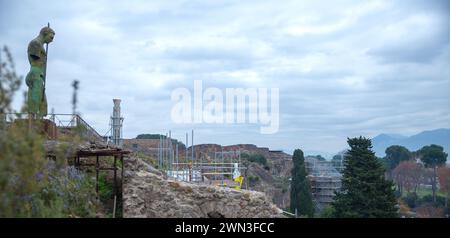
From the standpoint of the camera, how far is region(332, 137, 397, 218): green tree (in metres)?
19.0

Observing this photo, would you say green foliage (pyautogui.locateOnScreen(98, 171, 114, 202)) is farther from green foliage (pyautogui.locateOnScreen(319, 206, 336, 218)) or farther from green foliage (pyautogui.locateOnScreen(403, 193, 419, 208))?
green foliage (pyautogui.locateOnScreen(403, 193, 419, 208))

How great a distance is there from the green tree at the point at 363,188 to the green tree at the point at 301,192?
4426mm

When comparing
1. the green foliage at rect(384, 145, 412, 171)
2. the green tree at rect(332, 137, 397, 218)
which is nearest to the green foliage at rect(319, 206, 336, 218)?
the green tree at rect(332, 137, 397, 218)

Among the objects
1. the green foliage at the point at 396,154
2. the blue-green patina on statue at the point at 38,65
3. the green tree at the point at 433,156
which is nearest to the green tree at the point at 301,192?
the green tree at the point at 433,156

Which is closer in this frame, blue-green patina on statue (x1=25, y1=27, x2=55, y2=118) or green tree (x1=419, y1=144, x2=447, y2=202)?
blue-green patina on statue (x1=25, y1=27, x2=55, y2=118)

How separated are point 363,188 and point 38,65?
13486mm

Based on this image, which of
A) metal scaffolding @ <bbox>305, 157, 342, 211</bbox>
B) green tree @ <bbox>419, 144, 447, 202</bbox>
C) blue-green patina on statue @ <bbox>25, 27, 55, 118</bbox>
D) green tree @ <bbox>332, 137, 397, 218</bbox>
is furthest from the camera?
green tree @ <bbox>419, 144, 447, 202</bbox>

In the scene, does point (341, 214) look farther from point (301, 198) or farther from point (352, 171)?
point (301, 198)

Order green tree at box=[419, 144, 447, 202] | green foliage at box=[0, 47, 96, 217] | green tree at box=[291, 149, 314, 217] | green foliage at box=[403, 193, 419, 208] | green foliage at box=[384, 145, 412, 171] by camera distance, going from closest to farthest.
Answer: green foliage at box=[0, 47, 96, 217] → green tree at box=[291, 149, 314, 217] → green foliage at box=[403, 193, 419, 208] → green tree at box=[419, 144, 447, 202] → green foliage at box=[384, 145, 412, 171]

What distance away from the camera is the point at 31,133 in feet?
15.4

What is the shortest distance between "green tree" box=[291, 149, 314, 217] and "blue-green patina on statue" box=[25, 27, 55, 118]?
16.3m

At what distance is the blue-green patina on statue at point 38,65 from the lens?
11516 millimetres

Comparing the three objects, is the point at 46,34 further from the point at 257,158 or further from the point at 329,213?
the point at 257,158
